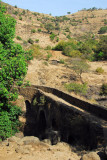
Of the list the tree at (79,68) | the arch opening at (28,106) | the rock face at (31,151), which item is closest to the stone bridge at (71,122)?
the rock face at (31,151)

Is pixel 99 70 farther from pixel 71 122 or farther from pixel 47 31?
pixel 47 31

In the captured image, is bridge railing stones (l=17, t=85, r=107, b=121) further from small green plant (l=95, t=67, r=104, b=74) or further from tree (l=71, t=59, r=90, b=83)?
small green plant (l=95, t=67, r=104, b=74)

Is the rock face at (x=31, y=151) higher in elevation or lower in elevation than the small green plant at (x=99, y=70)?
lower

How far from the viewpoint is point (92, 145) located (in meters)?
7.06

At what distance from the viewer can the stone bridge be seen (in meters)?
7.25

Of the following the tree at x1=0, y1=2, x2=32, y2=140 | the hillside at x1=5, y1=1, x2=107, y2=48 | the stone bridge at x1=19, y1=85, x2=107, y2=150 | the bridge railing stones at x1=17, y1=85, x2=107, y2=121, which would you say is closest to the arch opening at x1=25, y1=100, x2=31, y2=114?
the bridge railing stones at x1=17, y1=85, x2=107, y2=121

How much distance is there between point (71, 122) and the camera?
855cm

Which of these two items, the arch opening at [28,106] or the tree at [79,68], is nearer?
the arch opening at [28,106]

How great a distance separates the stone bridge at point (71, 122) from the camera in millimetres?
7247

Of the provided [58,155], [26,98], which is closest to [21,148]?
[58,155]

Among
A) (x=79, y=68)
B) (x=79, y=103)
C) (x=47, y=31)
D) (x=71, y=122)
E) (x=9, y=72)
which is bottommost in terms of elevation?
(x=71, y=122)

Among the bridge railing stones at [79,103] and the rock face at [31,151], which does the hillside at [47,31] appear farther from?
the rock face at [31,151]

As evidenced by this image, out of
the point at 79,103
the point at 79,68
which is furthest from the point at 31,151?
the point at 79,68

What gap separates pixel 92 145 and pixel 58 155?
61.3 inches
